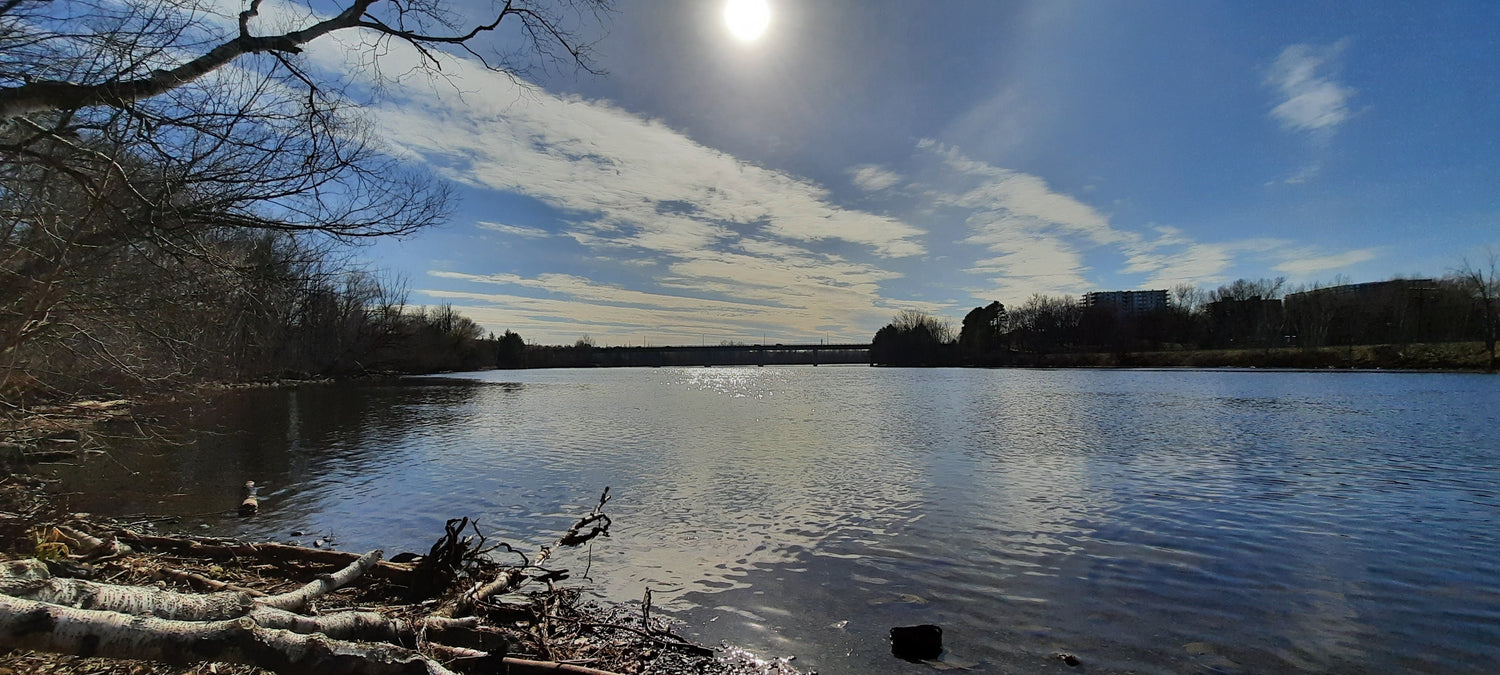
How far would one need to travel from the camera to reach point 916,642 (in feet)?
21.8

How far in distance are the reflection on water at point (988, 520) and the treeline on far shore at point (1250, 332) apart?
70.8m

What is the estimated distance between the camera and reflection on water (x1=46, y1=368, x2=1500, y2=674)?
7.38m

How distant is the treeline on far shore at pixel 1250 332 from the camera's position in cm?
7925

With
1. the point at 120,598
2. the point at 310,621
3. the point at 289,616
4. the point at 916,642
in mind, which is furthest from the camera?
the point at 916,642

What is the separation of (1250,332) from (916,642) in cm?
14414

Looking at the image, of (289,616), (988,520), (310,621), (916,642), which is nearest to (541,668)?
(310,621)

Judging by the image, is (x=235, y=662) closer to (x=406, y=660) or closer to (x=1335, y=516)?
(x=406, y=660)

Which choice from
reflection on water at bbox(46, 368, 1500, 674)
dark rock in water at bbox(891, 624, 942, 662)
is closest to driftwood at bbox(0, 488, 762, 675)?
reflection on water at bbox(46, 368, 1500, 674)

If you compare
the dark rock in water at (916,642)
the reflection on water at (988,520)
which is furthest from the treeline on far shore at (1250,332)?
the dark rock in water at (916,642)

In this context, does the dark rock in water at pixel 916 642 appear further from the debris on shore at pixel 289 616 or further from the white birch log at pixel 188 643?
the white birch log at pixel 188 643

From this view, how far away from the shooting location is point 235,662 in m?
3.89

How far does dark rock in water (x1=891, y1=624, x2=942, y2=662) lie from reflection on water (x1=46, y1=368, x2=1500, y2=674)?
0.55 ft

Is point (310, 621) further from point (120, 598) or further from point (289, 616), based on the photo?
point (120, 598)

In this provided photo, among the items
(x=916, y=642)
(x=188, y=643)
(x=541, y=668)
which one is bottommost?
(x=916, y=642)
